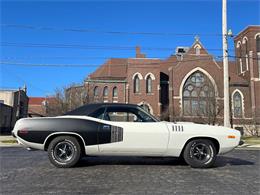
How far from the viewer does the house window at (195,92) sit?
40156mm

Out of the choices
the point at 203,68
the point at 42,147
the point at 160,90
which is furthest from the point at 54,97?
the point at 42,147

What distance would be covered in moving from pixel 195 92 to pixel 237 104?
7492 mm

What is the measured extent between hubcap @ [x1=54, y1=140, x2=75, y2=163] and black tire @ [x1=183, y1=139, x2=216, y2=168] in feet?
8.48

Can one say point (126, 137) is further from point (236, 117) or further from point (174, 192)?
point (236, 117)

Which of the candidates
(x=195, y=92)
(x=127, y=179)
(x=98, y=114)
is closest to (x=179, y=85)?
(x=195, y=92)

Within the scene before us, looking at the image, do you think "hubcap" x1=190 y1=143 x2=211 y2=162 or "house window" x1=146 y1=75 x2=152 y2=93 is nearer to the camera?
"hubcap" x1=190 y1=143 x2=211 y2=162

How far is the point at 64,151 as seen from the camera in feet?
20.2

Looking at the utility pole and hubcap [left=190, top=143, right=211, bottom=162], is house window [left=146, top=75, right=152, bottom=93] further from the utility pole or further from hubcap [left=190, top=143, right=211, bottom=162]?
hubcap [left=190, top=143, right=211, bottom=162]

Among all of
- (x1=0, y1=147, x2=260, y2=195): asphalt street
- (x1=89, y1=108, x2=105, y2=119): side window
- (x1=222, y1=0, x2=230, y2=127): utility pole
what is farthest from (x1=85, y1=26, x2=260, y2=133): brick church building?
(x1=0, y1=147, x2=260, y2=195): asphalt street

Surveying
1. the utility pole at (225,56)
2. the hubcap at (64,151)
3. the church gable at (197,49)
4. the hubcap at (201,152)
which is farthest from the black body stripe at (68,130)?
the church gable at (197,49)

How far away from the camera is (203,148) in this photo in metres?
6.39

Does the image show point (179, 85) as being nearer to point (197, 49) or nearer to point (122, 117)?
point (197, 49)

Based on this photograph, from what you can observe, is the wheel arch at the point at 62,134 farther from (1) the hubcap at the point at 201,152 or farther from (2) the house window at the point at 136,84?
(2) the house window at the point at 136,84

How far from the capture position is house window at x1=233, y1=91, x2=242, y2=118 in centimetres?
4419
